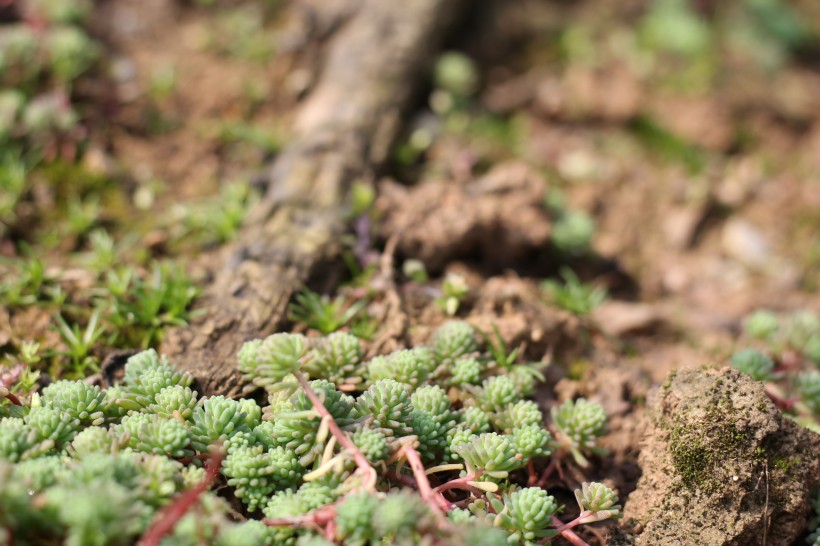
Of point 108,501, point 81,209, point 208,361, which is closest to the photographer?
point 108,501

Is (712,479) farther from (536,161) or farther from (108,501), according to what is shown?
(536,161)

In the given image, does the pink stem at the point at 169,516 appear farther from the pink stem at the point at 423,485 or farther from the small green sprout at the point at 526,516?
the small green sprout at the point at 526,516

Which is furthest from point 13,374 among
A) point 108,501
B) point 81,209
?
point 81,209

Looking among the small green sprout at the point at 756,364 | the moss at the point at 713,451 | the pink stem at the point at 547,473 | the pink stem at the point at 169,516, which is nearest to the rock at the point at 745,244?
the small green sprout at the point at 756,364

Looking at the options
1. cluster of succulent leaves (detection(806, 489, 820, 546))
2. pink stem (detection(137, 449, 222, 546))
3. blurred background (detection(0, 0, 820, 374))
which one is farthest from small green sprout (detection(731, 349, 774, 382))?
pink stem (detection(137, 449, 222, 546))

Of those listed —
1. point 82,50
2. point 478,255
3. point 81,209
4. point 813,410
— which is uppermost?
point 82,50

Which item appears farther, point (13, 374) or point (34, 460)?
point (13, 374)

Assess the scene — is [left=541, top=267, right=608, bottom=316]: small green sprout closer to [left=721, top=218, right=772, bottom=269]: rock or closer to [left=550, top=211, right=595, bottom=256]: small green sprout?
[left=550, top=211, right=595, bottom=256]: small green sprout

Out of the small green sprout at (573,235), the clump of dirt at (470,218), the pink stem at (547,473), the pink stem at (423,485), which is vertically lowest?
the pink stem at (547,473)
